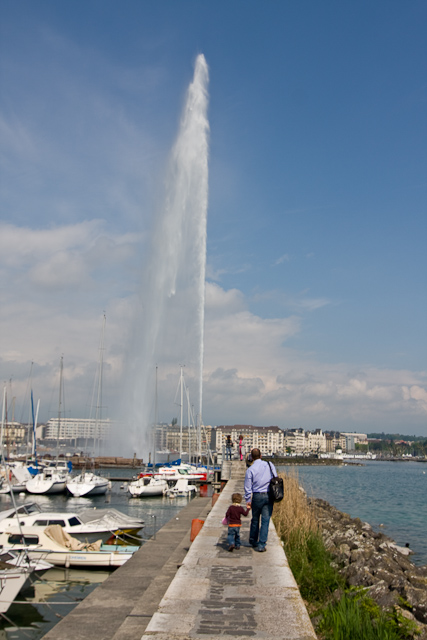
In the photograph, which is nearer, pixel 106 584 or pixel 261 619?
pixel 261 619

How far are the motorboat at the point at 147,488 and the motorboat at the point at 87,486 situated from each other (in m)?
2.87

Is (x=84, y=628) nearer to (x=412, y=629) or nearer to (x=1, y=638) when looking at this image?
(x=1, y=638)

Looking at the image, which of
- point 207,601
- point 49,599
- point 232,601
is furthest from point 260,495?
point 49,599

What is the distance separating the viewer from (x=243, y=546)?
10.5m

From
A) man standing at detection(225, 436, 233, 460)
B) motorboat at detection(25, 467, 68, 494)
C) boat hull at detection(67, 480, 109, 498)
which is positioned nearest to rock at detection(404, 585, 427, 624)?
man standing at detection(225, 436, 233, 460)

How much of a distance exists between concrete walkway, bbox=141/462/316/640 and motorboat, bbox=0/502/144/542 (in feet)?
55.2

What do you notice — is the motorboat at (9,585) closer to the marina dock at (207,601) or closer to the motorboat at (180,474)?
the marina dock at (207,601)

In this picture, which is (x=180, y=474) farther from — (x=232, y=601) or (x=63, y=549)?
(x=232, y=601)

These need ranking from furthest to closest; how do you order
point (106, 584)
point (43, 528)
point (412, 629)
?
point (43, 528), point (106, 584), point (412, 629)

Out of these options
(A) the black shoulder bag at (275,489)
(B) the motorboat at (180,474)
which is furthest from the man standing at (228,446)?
(A) the black shoulder bag at (275,489)

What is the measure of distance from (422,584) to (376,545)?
18.2ft

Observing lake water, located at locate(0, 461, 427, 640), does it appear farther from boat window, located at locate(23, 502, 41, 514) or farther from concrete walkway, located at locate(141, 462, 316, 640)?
concrete walkway, located at locate(141, 462, 316, 640)

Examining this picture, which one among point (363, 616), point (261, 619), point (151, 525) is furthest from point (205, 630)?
point (151, 525)

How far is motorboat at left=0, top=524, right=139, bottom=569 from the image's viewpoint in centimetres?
2027
